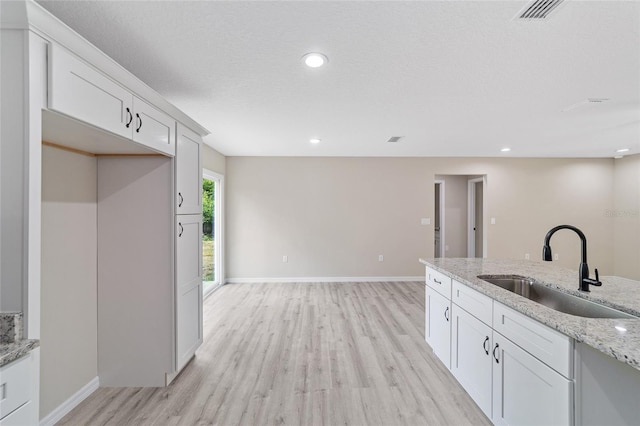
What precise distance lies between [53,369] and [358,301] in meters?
3.43

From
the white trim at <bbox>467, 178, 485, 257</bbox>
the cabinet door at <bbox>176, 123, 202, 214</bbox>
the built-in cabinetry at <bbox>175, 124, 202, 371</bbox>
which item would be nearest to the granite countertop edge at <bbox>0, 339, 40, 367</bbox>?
the built-in cabinetry at <bbox>175, 124, 202, 371</bbox>

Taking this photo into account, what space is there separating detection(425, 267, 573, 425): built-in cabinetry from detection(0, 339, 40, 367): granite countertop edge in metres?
2.20

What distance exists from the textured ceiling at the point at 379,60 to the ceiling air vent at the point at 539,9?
0.05 metres

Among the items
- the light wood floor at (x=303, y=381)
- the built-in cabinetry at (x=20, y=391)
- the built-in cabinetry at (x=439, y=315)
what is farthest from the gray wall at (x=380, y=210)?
the built-in cabinetry at (x=20, y=391)

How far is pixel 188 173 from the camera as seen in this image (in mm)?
2418

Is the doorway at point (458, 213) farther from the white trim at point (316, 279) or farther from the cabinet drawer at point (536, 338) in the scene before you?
the cabinet drawer at point (536, 338)

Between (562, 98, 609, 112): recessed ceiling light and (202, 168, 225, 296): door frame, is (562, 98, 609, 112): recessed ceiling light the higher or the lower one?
the higher one

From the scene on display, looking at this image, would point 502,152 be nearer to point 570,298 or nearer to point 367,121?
point 367,121

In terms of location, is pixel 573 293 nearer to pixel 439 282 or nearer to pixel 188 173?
pixel 439 282

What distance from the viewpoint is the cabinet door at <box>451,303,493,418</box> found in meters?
1.80

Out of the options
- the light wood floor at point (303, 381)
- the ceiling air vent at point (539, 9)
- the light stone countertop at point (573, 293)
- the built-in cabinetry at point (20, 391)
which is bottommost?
the light wood floor at point (303, 381)

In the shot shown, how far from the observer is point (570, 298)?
5.86 ft

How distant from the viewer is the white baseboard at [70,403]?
178 cm

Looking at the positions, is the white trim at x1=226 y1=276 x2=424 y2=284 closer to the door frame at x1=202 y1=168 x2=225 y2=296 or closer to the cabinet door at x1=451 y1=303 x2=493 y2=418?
the door frame at x1=202 y1=168 x2=225 y2=296
